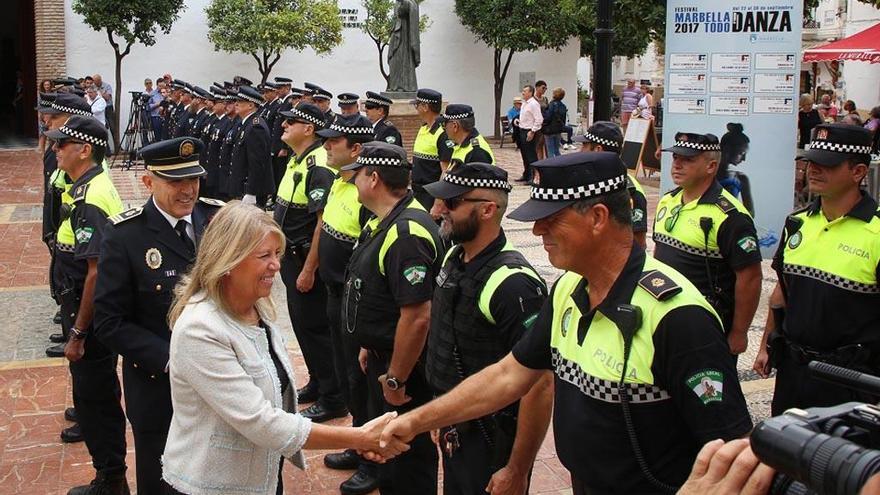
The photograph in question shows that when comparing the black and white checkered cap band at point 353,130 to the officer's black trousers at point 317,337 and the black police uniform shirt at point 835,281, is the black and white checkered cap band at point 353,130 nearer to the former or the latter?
the officer's black trousers at point 317,337

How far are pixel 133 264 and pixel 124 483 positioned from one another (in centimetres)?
180

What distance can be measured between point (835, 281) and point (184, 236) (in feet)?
9.96

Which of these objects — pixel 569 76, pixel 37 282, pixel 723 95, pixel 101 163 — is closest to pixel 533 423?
pixel 101 163

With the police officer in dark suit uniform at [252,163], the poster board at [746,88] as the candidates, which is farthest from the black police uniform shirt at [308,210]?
the police officer in dark suit uniform at [252,163]

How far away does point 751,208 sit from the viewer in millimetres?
10133

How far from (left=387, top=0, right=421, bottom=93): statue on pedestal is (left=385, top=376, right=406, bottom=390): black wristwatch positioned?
15.0 metres

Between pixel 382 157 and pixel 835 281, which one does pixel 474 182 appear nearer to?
pixel 382 157

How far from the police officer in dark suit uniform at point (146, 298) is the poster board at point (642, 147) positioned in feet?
46.3

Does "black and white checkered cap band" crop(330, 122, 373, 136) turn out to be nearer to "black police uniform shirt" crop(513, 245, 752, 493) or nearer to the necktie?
the necktie

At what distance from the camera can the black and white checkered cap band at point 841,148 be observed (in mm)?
4945

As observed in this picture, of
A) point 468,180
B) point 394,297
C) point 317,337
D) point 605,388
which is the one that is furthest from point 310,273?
point 605,388

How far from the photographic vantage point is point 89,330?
5.41 m

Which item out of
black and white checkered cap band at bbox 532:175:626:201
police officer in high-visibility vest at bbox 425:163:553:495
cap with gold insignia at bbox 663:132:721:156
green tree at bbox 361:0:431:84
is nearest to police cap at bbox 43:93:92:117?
police officer in high-visibility vest at bbox 425:163:553:495

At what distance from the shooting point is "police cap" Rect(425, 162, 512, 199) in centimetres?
431
